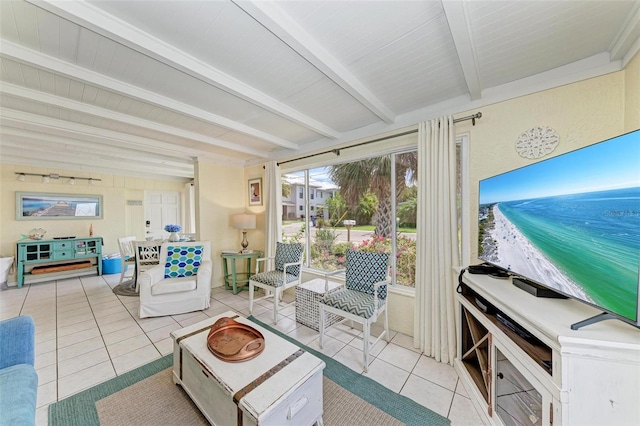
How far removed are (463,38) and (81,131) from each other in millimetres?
3985

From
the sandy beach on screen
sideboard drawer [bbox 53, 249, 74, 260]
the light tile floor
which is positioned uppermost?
the sandy beach on screen

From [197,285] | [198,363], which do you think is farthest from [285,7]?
[197,285]

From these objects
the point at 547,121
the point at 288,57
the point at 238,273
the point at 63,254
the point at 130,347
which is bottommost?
the point at 130,347

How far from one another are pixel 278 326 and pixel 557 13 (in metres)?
3.47

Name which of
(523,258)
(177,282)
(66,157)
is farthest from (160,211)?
(523,258)

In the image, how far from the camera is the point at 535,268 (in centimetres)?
135

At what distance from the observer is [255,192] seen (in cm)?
455

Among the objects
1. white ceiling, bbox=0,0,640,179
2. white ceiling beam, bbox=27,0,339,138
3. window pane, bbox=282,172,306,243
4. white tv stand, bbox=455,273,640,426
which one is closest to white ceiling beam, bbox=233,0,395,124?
white ceiling, bbox=0,0,640,179

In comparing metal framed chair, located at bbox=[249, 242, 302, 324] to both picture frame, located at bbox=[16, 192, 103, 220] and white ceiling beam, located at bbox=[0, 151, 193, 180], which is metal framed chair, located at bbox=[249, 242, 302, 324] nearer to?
white ceiling beam, located at bbox=[0, 151, 193, 180]

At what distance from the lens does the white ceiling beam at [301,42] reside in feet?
3.97

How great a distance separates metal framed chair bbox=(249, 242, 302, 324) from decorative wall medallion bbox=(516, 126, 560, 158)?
2623mm

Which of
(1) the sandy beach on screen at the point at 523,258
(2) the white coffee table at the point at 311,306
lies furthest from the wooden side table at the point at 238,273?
(1) the sandy beach on screen at the point at 523,258

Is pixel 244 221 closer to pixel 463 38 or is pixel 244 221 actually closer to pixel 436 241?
pixel 436 241

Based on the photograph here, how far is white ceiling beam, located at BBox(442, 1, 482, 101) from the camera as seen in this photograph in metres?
1.19
